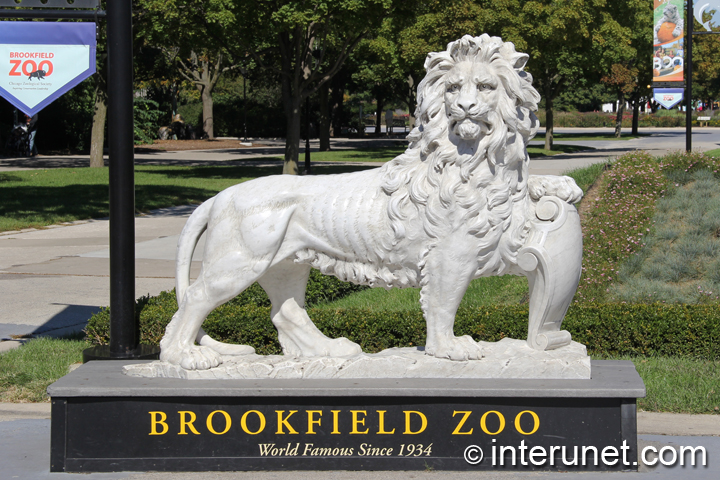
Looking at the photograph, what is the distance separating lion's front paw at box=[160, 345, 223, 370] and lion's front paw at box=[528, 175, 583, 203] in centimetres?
197

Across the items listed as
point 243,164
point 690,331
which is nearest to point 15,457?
point 690,331

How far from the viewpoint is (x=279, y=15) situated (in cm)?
1983

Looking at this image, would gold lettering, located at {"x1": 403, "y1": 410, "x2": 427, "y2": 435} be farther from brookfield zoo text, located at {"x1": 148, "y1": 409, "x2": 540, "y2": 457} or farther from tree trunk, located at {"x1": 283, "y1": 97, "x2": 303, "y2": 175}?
tree trunk, located at {"x1": 283, "y1": 97, "x2": 303, "y2": 175}

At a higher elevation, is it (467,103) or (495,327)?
(467,103)

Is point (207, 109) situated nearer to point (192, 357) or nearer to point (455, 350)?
point (192, 357)

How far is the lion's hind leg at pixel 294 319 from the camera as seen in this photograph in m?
4.65

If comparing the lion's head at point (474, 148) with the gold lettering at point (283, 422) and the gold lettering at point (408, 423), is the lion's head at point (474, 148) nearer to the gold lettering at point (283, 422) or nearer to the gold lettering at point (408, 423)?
the gold lettering at point (408, 423)

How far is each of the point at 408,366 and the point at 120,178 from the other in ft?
8.53

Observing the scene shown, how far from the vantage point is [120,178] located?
5.57 meters

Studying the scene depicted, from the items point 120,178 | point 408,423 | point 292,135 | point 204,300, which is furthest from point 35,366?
point 292,135

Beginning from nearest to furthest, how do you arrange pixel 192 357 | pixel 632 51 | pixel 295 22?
1. pixel 192 357
2. pixel 295 22
3. pixel 632 51

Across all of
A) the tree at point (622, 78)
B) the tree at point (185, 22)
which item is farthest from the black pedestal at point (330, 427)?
the tree at point (622, 78)

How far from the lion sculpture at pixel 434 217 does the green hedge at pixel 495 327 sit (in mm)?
2072

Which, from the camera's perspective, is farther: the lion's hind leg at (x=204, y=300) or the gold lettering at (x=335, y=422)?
the lion's hind leg at (x=204, y=300)
